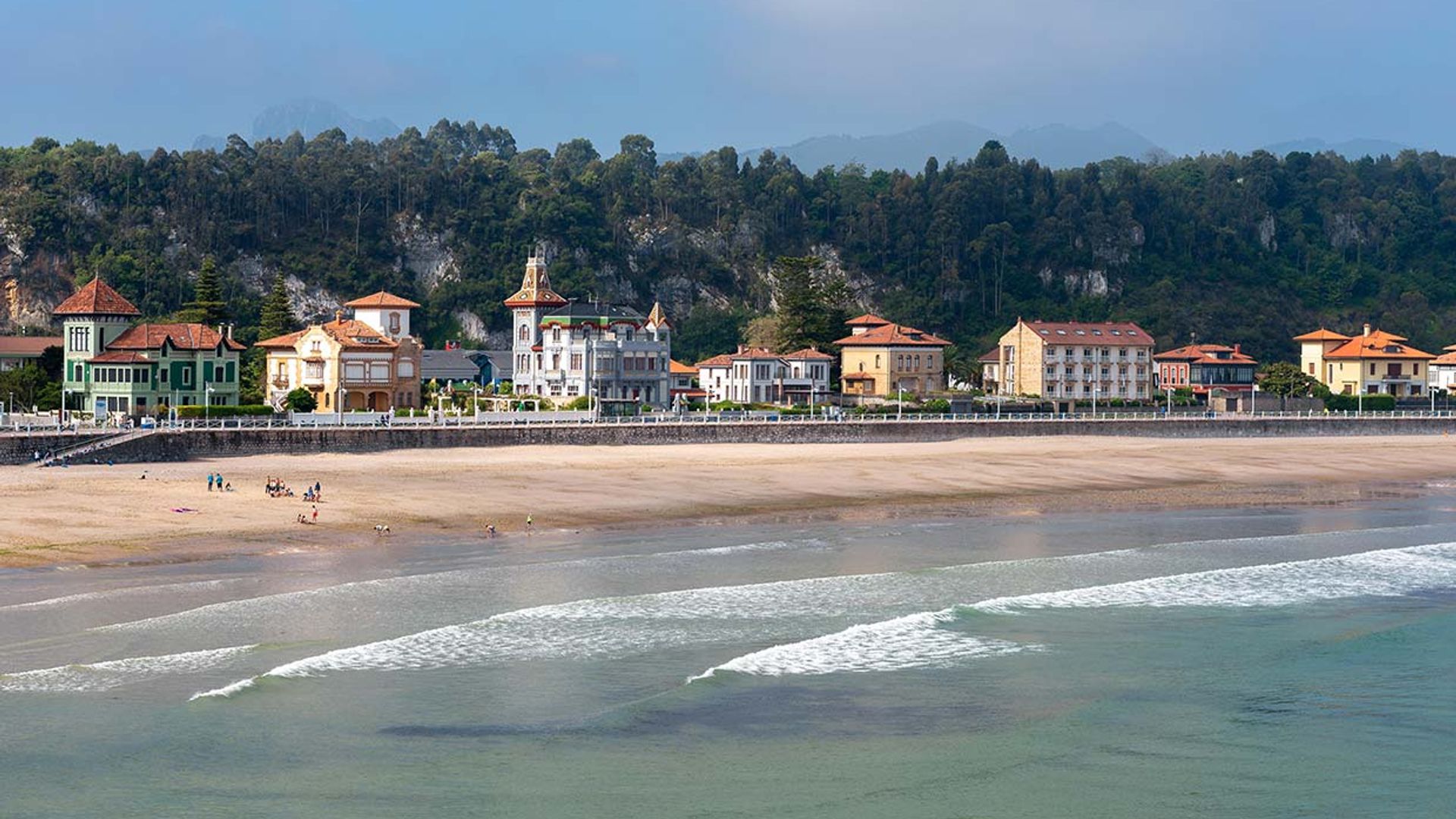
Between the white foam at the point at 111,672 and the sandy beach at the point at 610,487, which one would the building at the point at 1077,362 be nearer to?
the sandy beach at the point at 610,487

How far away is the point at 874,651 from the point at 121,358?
5764 cm

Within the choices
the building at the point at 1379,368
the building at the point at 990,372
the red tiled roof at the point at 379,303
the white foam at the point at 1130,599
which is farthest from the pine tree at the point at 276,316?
the white foam at the point at 1130,599

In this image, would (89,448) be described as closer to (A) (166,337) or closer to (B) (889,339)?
(A) (166,337)

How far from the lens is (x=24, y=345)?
3767 inches

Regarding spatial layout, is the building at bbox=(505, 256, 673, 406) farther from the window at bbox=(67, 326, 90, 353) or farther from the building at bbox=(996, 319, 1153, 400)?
the building at bbox=(996, 319, 1153, 400)

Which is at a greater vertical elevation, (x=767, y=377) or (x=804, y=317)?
(x=804, y=317)

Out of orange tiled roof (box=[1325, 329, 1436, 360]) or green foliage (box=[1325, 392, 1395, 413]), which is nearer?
green foliage (box=[1325, 392, 1395, 413])

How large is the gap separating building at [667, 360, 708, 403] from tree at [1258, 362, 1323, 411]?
4184 cm

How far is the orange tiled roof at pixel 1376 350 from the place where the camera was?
127625 mm


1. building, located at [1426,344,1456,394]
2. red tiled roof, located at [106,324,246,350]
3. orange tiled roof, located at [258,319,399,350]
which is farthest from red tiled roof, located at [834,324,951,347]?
red tiled roof, located at [106,324,246,350]

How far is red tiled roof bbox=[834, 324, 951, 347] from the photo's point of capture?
119 meters

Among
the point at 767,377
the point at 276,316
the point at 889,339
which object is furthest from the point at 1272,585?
the point at 276,316

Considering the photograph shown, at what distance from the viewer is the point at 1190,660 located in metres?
30.0

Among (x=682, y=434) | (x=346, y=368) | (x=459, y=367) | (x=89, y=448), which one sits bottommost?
(x=89, y=448)
